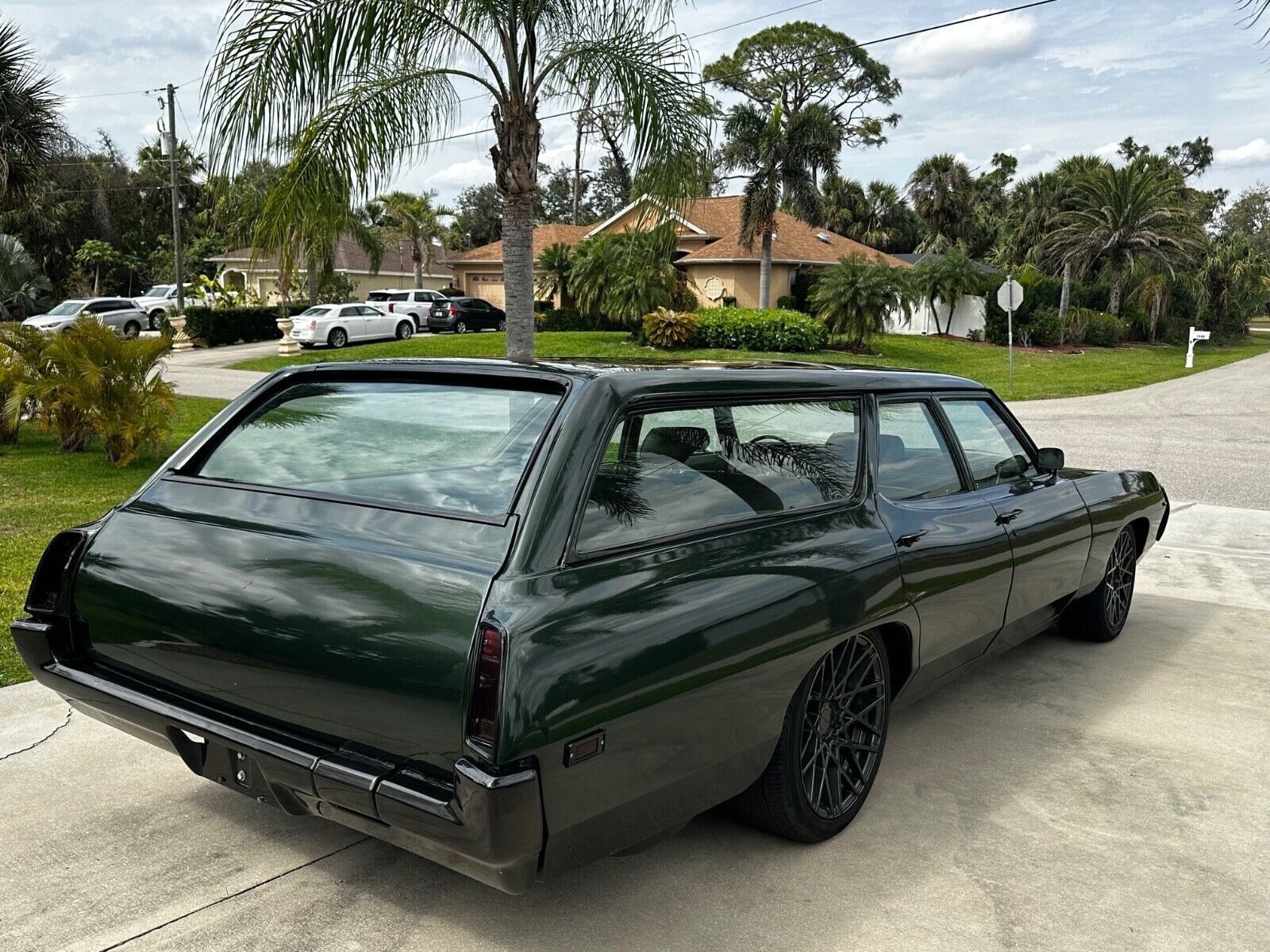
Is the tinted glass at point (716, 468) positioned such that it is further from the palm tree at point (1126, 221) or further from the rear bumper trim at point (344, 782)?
the palm tree at point (1126, 221)

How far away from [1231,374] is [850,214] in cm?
3121

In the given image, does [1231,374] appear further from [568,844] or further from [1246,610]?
[568,844]

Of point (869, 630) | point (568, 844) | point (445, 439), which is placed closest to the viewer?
point (568, 844)

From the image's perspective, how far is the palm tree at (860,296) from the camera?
28594 mm

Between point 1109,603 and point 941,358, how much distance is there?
27.1 m

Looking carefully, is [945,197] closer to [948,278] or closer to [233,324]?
[948,278]

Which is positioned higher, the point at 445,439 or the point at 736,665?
the point at 445,439

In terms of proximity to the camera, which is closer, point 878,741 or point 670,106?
point 878,741

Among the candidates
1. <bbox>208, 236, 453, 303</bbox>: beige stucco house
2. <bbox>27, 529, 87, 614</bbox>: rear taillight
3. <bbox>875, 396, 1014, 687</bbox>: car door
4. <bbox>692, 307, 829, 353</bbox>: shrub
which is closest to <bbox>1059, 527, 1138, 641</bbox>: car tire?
<bbox>875, 396, 1014, 687</bbox>: car door

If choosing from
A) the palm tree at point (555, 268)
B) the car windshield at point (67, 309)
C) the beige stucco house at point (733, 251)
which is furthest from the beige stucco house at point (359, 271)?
the palm tree at point (555, 268)

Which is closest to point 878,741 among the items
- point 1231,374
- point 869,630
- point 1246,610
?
point 869,630

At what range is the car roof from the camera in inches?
120

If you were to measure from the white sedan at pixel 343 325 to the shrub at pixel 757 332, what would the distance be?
11823 mm

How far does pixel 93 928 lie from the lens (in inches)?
112
